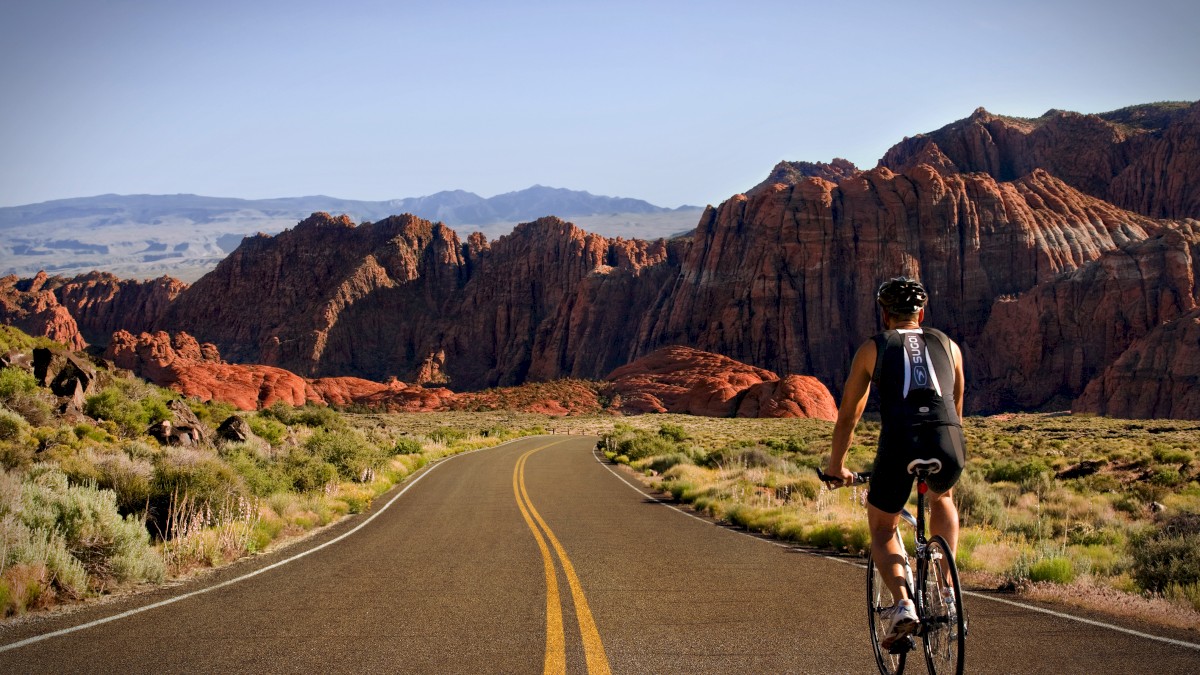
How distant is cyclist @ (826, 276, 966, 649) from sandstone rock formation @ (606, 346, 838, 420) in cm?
7242

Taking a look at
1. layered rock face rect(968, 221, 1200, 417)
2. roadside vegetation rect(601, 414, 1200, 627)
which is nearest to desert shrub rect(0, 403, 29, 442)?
roadside vegetation rect(601, 414, 1200, 627)

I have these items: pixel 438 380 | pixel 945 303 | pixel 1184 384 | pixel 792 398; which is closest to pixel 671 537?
pixel 792 398

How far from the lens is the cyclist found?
4.80 metres

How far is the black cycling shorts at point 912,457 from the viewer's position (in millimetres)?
4781

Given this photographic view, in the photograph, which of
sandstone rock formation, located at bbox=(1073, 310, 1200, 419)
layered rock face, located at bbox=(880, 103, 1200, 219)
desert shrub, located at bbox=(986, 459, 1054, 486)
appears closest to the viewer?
desert shrub, located at bbox=(986, 459, 1054, 486)

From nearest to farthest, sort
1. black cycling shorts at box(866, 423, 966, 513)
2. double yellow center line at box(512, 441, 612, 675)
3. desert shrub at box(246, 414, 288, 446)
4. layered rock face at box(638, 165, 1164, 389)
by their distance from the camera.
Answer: black cycling shorts at box(866, 423, 966, 513), double yellow center line at box(512, 441, 612, 675), desert shrub at box(246, 414, 288, 446), layered rock face at box(638, 165, 1164, 389)

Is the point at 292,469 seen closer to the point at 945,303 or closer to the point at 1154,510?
the point at 1154,510

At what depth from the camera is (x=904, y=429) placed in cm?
483

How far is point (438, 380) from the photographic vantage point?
13088cm

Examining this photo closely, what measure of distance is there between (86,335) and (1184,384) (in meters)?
164

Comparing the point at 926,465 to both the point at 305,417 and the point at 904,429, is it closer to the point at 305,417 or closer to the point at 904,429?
the point at 904,429

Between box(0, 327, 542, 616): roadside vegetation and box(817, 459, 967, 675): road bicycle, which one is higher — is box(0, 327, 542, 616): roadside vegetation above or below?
below

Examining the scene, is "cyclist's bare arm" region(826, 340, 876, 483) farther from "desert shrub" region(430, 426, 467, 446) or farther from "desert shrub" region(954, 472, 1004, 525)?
"desert shrub" region(430, 426, 467, 446)

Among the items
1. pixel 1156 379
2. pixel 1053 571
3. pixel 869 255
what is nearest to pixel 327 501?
pixel 1053 571
